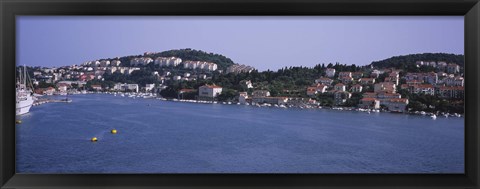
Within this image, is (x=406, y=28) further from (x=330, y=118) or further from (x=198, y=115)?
(x=198, y=115)

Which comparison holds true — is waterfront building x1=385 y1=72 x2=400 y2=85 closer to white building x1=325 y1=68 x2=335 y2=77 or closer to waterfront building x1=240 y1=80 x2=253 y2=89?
white building x1=325 y1=68 x2=335 y2=77

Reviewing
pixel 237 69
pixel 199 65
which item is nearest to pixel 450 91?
pixel 237 69

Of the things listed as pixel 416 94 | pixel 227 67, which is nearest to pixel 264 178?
pixel 227 67

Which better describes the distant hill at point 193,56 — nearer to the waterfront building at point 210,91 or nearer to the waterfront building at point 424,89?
the waterfront building at point 210,91

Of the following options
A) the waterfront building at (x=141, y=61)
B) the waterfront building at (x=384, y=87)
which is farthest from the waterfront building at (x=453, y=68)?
the waterfront building at (x=141, y=61)

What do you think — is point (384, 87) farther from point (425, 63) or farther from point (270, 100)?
point (270, 100)

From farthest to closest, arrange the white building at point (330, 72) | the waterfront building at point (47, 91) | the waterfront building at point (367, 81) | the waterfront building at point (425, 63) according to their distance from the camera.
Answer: the white building at point (330, 72) < the waterfront building at point (367, 81) < the waterfront building at point (425, 63) < the waterfront building at point (47, 91)
